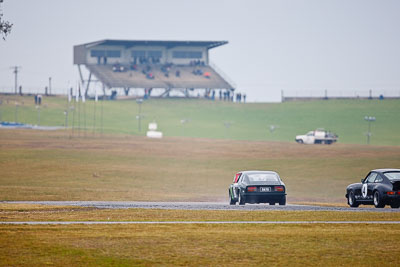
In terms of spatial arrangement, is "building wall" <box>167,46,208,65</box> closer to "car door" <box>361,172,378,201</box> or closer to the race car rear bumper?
the race car rear bumper

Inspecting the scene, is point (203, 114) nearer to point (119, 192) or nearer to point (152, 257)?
point (119, 192)

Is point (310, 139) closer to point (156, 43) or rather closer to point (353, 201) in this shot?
point (156, 43)

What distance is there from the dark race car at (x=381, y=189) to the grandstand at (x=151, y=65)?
119025mm

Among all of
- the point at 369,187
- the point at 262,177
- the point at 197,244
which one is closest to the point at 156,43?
the point at 262,177

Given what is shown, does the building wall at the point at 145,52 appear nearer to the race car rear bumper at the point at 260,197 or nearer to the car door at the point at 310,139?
the car door at the point at 310,139

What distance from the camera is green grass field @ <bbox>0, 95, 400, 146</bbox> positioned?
120 m

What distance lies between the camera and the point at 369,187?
31.0 metres

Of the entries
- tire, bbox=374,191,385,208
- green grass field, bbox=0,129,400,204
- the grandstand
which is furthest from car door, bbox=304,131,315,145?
tire, bbox=374,191,385,208

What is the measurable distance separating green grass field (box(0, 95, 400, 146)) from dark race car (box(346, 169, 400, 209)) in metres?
79.3

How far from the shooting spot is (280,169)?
6869 cm

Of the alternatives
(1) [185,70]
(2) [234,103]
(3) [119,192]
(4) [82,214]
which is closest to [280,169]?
(3) [119,192]

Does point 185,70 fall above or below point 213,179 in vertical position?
above

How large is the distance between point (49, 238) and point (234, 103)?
12790 cm

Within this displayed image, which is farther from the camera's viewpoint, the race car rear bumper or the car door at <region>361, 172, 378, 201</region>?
the race car rear bumper
